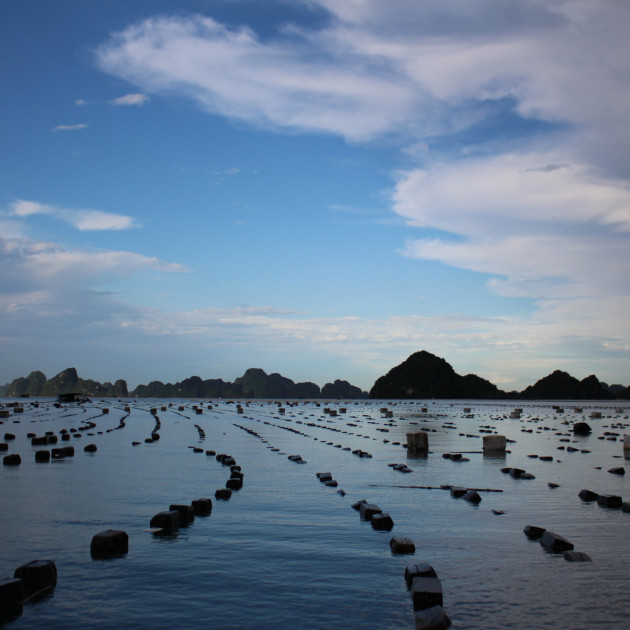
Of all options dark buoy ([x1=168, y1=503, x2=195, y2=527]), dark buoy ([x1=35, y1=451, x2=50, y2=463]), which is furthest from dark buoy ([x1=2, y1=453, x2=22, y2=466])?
dark buoy ([x1=168, y1=503, x2=195, y2=527])

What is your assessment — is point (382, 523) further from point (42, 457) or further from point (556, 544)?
point (42, 457)

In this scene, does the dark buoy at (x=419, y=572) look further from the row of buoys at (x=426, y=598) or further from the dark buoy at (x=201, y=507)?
the dark buoy at (x=201, y=507)

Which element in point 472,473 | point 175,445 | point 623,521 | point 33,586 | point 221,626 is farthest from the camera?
point 175,445

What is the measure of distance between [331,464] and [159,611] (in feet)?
74.1

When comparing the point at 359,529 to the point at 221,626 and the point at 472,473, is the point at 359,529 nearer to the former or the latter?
the point at 221,626

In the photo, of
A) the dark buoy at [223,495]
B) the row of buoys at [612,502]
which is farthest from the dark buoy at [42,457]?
the row of buoys at [612,502]

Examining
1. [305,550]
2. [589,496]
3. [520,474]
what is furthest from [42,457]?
[589,496]

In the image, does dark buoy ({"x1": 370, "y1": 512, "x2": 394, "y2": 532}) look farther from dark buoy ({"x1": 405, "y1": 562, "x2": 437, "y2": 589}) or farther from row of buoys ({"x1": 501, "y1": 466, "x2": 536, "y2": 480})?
row of buoys ({"x1": 501, "y1": 466, "x2": 536, "y2": 480})

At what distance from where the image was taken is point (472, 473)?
28297mm

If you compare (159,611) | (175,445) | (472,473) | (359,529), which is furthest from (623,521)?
(175,445)

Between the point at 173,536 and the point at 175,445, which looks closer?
the point at 173,536

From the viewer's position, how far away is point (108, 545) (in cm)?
1288

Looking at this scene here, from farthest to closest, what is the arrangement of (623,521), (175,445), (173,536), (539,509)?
(175,445), (539,509), (623,521), (173,536)

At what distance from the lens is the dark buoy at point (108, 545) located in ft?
42.2
